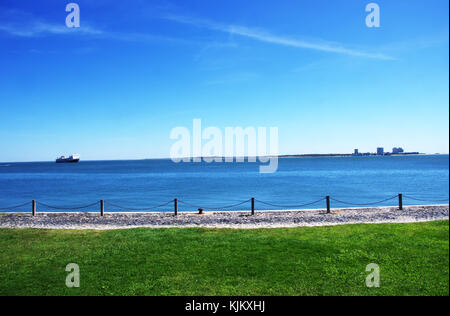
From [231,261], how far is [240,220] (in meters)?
7.70

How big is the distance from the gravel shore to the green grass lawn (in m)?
2.34

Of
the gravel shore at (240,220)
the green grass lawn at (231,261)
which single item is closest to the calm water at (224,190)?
the gravel shore at (240,220)

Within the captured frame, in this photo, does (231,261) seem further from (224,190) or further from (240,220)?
(224,190)

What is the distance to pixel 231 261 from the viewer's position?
8773 mm

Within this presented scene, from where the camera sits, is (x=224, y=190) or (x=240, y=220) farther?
(x=224, y=190)

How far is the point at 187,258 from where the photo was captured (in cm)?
911

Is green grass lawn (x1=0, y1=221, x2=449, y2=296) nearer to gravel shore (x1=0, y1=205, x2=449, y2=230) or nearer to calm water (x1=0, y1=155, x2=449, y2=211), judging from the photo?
gravel shore (x1=0, y1=205, x2=449, y2=230)

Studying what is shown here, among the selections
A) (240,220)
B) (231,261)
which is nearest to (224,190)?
(240,220)

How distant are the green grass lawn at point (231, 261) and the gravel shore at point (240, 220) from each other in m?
2.34

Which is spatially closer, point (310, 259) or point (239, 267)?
point (239, 267)

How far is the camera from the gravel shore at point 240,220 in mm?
15219
